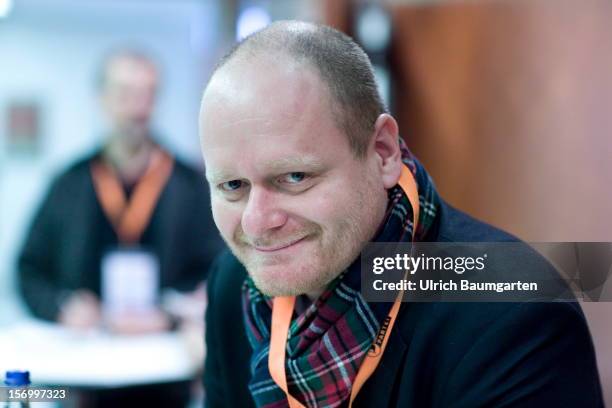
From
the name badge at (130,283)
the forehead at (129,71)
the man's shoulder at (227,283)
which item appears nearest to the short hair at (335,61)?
the man's shoulder at (227,283)

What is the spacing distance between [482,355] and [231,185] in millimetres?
384

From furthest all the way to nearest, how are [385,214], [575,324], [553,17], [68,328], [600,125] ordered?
[68,328], [553,17], [600,125], [385,214], [575,324]

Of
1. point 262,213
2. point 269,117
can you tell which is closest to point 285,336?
point 262,213

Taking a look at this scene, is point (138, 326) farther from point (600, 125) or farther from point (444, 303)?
point (444, 303)

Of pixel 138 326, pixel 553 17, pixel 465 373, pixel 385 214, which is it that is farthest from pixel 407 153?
pixel 138 326

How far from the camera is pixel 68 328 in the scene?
271cm

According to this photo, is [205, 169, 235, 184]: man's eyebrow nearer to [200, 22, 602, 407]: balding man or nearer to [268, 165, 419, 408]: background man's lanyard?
[200, 22, 602, 407]: balding man

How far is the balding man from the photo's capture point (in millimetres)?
959

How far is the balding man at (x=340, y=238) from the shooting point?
96 cm

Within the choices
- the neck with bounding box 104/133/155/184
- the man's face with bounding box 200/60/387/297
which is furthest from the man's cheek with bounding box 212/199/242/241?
the neck with bounding box 104/133/155/184

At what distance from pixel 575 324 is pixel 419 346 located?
0.20m

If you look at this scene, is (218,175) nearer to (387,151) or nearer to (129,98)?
(387,151)

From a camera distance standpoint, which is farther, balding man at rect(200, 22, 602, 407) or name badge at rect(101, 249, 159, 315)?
name badge at rect(101, 249, 159, 315)

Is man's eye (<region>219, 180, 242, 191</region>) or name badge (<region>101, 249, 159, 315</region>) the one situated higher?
name badge (<region>101, 249, 159, 315</region>)
